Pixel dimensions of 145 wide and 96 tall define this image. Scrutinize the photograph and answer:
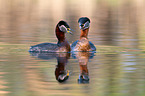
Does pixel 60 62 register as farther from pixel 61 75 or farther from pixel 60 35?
pixel 60 35

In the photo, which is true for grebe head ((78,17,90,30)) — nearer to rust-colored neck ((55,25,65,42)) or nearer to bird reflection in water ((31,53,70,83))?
rust-colored neck ((55,25,65,42))

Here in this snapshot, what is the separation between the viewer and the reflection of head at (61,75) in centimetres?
1235

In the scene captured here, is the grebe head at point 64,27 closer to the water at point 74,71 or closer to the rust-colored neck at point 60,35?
the rust-colored neck at point 60,35

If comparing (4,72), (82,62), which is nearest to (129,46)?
(82,62)

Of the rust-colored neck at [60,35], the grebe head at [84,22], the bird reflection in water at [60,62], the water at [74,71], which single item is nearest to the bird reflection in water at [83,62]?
the water at [74,71]

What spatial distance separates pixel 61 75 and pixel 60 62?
2.64 meters

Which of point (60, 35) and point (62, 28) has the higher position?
point (62, 28)

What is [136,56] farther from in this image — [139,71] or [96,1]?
[96,1]

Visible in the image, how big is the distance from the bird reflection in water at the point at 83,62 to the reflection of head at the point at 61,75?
407mm

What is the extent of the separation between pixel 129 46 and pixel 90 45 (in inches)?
83.2

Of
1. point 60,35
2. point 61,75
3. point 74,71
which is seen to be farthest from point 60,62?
point 60,35

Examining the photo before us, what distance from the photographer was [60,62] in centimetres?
1554

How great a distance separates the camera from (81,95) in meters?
10.4

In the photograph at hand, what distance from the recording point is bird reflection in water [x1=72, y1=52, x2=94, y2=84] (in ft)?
40.8
